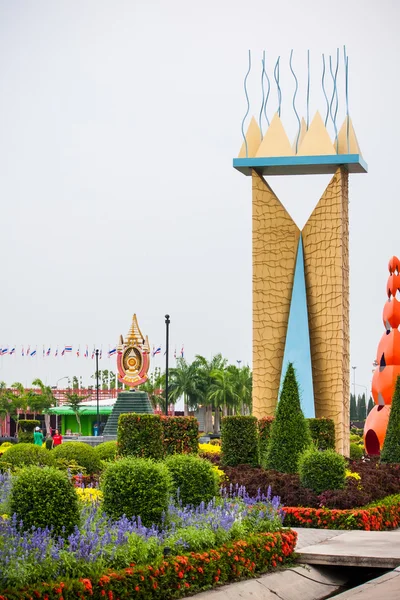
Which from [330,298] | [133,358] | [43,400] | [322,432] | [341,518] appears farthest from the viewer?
[43,400]

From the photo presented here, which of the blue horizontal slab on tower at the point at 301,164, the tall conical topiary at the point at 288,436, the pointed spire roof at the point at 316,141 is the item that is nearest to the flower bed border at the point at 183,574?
the tall conical topiary at the point at 288,436

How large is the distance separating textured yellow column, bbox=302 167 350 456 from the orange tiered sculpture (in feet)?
7.92

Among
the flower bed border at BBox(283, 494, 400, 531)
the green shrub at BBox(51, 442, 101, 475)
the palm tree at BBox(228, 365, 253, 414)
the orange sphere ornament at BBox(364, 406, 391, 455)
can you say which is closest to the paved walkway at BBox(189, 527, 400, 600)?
the flower bed border at BBox(283, 494, 400, 531)

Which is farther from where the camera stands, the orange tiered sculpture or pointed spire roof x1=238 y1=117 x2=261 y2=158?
the orange tiered sculpture

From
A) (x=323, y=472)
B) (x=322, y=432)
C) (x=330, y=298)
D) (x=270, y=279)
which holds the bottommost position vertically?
(x=323, y=472)

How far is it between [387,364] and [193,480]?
66.4 ft

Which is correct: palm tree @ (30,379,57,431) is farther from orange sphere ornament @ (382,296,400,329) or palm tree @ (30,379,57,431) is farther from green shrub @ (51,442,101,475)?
green shrub @ (51,442,101,475)

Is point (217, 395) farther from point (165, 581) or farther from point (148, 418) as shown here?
point (165, 581)

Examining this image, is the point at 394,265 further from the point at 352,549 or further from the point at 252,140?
the point at 352,549

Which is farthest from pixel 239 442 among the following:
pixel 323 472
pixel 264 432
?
pixel 323 472

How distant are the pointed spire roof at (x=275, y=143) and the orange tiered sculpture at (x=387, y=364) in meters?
5.63

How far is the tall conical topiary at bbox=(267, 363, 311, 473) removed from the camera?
19.9m

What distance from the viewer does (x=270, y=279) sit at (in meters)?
31.5

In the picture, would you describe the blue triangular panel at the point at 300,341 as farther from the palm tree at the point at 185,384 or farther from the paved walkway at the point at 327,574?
the palm tree at the point at 185,384
